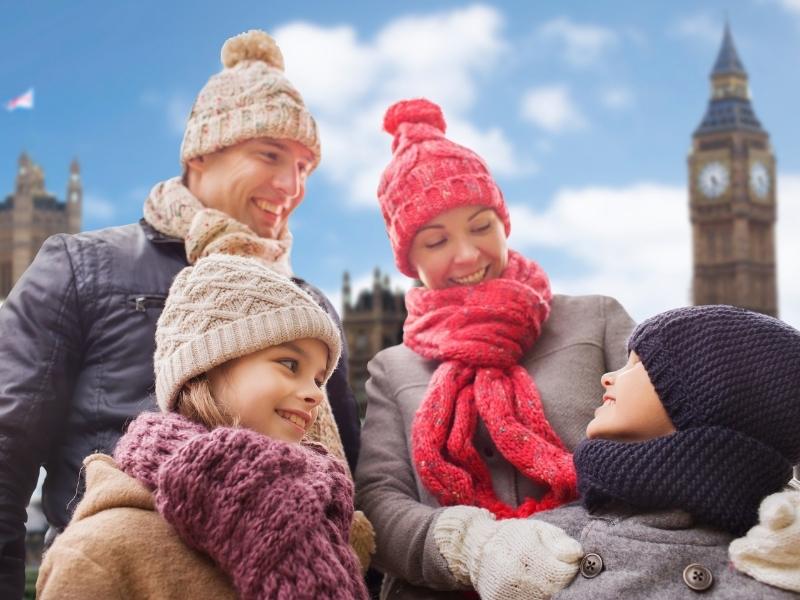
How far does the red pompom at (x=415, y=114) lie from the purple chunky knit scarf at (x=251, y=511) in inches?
48.2

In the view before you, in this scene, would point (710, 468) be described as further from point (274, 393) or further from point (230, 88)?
point (230, 88)

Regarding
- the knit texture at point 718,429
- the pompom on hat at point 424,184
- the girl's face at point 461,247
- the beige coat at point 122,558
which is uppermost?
the pompom on hat at point 424,184

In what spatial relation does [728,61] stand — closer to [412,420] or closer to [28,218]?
[28,218]

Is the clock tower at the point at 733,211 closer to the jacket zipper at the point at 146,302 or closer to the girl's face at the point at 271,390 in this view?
the jacket zipper at the point at 146,302

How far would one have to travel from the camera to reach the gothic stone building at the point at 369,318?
103 feet

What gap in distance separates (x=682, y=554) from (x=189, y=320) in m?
0.96

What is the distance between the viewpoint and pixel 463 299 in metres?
2.37

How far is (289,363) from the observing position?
186 centimetres

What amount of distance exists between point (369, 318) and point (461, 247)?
29.7 m

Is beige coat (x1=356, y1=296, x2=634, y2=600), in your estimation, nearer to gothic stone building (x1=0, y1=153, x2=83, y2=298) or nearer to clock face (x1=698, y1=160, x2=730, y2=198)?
clock face (x1=698, y1=160, x2=730, y2=198)

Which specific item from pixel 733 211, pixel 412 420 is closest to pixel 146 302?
pixel 412 420

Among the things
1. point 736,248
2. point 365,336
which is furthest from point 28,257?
point 736,248

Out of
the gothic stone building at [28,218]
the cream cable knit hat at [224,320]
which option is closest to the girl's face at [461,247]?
the cream cable knit hat at [224,320]

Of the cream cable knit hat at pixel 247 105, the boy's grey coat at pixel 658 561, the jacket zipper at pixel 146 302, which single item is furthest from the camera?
the cream cable knit hat at pixel 247 105
